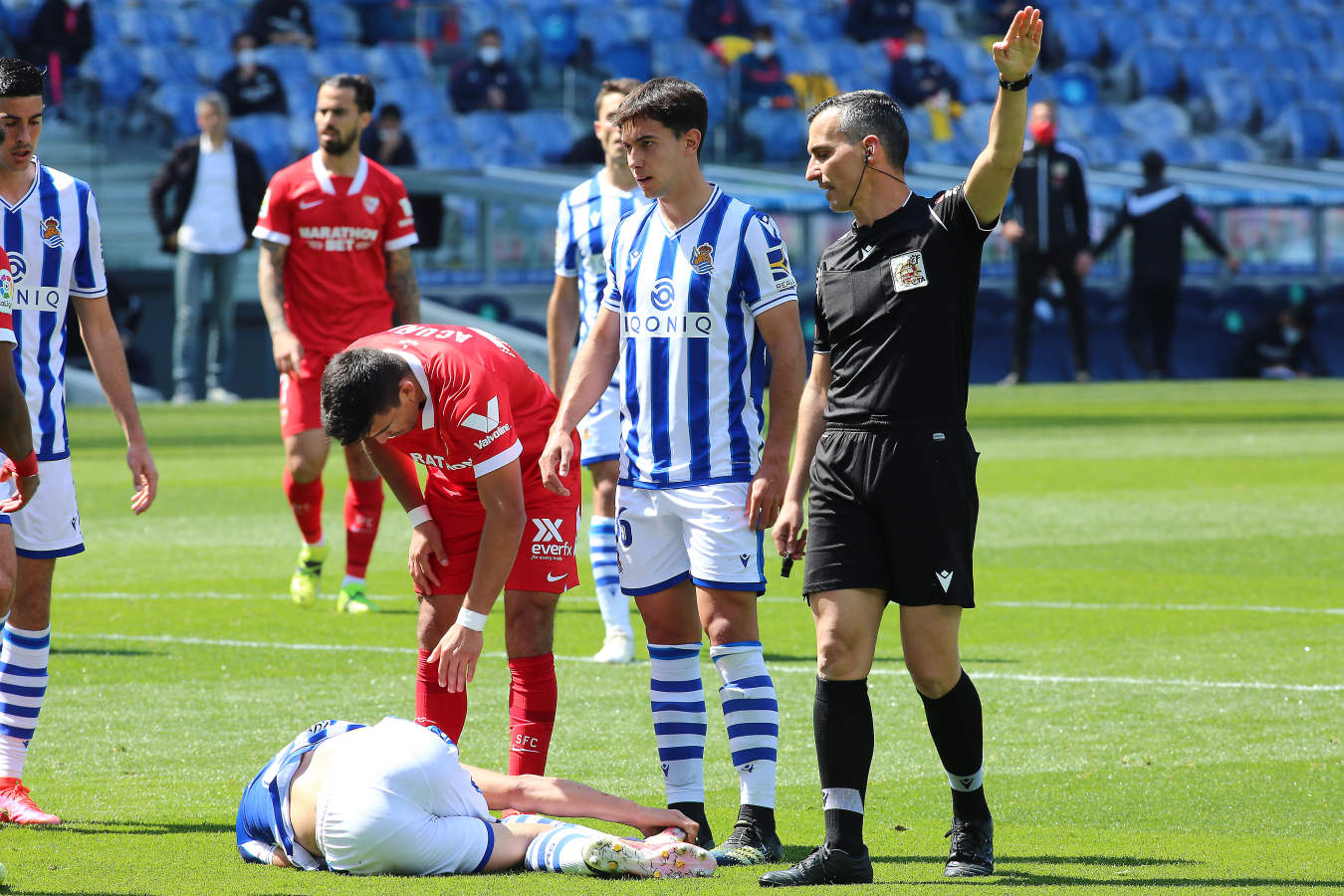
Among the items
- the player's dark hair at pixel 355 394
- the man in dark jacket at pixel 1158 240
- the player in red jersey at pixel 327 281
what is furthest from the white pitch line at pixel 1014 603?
the man in dark jacket at pixel 1158 240

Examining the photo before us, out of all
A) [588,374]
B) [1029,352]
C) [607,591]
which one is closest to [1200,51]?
[1029,352]

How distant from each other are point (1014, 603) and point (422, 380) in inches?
189

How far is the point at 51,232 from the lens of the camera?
5.05m

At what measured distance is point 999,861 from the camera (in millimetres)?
4387

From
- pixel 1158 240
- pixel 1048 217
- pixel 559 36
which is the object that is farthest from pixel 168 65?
pixel 1158 240

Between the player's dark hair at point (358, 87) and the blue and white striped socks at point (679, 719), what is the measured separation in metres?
4.44

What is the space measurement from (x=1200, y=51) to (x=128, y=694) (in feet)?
89.0

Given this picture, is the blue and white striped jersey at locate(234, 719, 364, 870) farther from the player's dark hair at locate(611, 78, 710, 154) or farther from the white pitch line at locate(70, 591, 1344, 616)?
the white pitch line at locate(70, 591, 1344, 616)

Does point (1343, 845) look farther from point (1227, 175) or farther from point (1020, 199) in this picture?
point (1227, 175)

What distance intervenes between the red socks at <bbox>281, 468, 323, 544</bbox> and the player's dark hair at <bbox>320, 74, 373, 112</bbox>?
175 centimetres

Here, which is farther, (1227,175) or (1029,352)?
(1227,175)

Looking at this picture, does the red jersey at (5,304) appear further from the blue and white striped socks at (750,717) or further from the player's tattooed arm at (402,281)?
the player's tattooed arm at (402,281)

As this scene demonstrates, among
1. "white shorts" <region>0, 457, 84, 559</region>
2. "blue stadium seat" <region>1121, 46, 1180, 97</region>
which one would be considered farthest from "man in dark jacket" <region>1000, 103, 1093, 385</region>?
"white shorts" <region>0, 457, 84, 559</region>

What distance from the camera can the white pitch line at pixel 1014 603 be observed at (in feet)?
27.3
